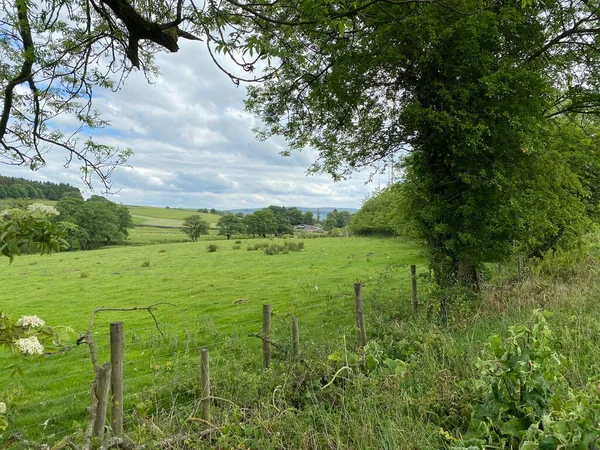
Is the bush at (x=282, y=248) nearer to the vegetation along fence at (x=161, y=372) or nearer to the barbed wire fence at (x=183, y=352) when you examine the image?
the barbed wire fence at (x=183, y=352)

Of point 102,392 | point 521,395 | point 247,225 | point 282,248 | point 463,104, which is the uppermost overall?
point 463,104

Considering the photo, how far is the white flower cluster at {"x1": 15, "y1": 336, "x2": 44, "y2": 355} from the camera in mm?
1963

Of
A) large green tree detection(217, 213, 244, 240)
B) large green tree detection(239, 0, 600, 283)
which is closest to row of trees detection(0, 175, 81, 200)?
large green tree detection(239, 0, 600, 283)

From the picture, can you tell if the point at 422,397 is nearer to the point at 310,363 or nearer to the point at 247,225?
the point at 310,363

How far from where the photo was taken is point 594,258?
11.1 m

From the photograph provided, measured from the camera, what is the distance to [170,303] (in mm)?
8516

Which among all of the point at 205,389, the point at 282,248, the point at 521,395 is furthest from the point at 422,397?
the point at 282,248

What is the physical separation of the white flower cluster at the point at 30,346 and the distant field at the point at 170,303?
0.66 metres

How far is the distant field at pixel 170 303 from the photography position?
7.25 m

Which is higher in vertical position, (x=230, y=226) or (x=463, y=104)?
(x=463, y=104)

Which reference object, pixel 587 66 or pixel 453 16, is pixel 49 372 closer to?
pixel 453 16

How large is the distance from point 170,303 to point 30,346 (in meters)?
6.81

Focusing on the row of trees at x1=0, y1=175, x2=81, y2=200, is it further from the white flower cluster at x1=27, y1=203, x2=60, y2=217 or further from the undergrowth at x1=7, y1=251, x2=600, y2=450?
the undergrowth at x1=7, y1=251, x2=600, y2=450

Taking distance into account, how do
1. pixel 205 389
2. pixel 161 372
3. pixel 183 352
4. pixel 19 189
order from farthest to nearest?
pixel 183 352, pixel 161 372, pixel 19 189, pixel 205 389
